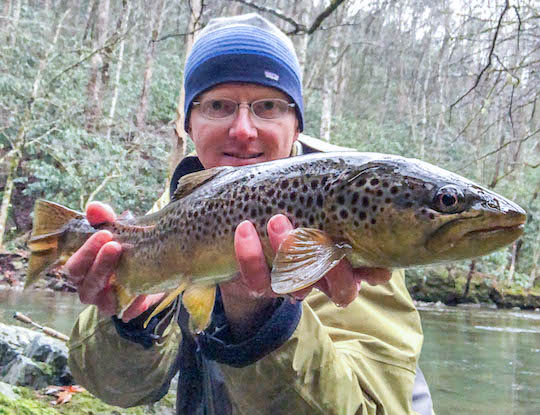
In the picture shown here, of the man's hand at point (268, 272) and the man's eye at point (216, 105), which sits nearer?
the man's hand at point (268, 272)

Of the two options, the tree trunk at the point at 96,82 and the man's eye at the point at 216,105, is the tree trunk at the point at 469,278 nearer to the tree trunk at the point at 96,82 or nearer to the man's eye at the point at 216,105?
the tree trunk at the point at 96,82

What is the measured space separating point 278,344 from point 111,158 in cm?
1454

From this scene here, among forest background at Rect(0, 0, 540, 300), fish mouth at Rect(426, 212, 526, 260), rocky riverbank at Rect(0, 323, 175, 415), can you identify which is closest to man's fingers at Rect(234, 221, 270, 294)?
fish mouth at Rect(426, 212, 526, 260)

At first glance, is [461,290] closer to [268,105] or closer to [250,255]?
[268,105]

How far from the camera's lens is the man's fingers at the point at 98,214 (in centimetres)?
250

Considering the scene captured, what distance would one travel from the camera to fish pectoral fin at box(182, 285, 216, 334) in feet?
6.98

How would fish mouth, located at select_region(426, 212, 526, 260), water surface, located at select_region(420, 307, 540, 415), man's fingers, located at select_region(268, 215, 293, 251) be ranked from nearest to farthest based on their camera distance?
fish mouth, located at select_region(426, 212, 526, 260)
man's fingers, located at select_region(268, 215, 293, 251)
water surface, located at select_region(420, 307, 540, 415)

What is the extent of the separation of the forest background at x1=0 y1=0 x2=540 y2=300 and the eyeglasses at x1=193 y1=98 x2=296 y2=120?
315cm

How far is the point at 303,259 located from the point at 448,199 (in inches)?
19.6

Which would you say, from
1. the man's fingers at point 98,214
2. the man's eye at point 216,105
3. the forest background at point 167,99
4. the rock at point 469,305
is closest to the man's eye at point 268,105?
the man's eye at point 216,105

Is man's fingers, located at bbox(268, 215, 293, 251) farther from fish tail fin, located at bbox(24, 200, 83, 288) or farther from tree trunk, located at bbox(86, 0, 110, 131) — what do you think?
tree trunk, located at bbox(86, 0, 110, 131)

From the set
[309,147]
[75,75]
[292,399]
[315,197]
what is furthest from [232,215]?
[75,75]

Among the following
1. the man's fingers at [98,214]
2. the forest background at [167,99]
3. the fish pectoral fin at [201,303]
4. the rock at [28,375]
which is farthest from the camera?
the forest background at [167,99]

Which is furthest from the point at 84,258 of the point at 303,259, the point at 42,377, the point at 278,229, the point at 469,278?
the point at 469,278
